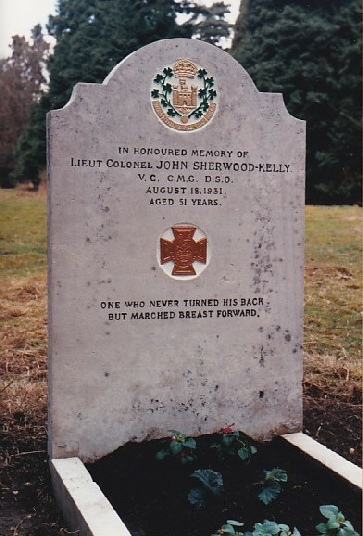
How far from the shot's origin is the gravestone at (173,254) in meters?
3.52

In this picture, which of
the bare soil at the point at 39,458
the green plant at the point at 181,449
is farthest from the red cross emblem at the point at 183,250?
the bare soil at the point at 39,458

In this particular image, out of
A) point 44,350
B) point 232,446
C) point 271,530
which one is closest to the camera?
point 271,530

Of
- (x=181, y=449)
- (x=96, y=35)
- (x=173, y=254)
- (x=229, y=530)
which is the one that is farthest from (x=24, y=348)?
(x=96, y=35)

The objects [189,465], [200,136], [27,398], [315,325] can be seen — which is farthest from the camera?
[315,325]

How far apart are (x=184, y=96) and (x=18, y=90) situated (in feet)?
43.8

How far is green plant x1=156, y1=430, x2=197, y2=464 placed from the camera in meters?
3.42

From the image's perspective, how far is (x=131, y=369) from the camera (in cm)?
366

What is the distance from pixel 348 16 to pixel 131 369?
41.8 ft

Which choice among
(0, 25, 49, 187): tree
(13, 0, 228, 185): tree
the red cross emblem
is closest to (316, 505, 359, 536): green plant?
the red cross emblem

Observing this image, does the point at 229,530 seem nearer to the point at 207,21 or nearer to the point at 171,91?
the point at 171,91

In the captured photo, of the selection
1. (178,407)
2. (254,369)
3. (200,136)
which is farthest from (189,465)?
(200,136)

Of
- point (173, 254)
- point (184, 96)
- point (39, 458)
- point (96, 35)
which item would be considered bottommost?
point (39, 458)

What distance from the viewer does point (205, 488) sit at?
318 cm

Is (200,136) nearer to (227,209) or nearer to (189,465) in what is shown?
(227,209)
